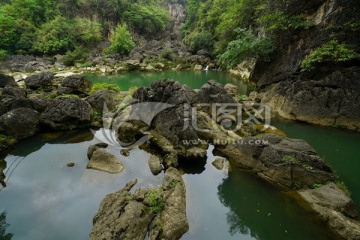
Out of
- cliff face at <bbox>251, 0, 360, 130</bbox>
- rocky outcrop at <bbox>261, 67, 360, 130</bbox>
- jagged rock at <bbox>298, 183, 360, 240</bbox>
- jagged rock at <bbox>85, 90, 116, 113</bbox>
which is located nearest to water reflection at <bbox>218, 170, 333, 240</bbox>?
jagged rock at <bbox>298, 183, 360, 240</bbox>

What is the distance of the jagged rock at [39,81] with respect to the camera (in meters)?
17.5

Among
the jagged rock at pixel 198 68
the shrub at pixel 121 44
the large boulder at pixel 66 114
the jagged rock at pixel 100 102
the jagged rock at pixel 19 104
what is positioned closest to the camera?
the jagged rock at pixel 19 104

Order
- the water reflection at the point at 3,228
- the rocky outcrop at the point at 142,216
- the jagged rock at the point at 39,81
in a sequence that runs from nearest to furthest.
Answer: the rocky outcrop at the point at 142,216 < the water reflection at the point at 3,228 < the jagged rock at the point at 39,81

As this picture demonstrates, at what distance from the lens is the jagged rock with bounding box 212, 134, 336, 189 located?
6914mm

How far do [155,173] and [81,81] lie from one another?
1136cm

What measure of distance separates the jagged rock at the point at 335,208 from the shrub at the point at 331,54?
7219 mm

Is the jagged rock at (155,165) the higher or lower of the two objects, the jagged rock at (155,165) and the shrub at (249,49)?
the lower

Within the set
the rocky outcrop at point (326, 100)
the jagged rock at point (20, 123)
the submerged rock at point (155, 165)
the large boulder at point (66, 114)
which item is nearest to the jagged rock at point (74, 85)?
the large boulder at point (66, 114)

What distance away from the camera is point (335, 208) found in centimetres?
589

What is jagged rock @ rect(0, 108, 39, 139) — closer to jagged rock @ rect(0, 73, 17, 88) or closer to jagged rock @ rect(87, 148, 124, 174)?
jagged rock @ rect(87, 148, 124, 174)

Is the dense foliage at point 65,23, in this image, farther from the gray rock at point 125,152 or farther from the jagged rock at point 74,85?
the gray rock at point 125,152

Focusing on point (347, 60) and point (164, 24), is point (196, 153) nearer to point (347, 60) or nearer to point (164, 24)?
point (347, 60)

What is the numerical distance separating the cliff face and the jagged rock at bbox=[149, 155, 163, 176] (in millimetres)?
8303

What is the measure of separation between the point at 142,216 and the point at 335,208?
15.2ft
